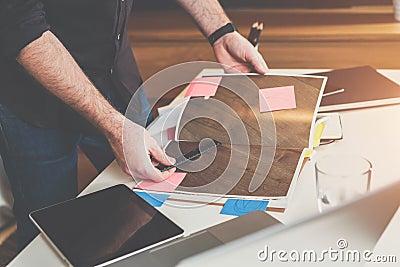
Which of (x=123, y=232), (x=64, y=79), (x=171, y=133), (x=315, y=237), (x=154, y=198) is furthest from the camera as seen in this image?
(x=171, y=133)

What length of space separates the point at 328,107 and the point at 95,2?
59cm

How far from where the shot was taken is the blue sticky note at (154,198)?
1060 millimetres

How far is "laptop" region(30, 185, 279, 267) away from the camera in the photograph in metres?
0.88

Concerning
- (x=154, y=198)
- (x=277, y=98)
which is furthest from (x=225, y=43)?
(x=154, y=198)

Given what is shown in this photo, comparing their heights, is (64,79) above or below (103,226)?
above

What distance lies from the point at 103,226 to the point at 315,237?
0.64 meters

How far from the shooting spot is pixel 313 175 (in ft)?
3.66

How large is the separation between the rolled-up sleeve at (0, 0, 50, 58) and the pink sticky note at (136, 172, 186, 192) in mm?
352
